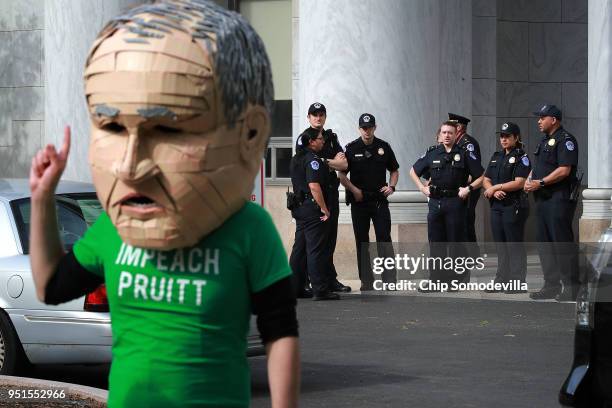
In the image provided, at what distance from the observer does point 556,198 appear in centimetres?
1498

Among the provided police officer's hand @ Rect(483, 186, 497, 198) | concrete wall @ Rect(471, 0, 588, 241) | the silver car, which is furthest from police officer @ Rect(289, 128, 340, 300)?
concrete wall @ Rect(471, 0, 588, 241)

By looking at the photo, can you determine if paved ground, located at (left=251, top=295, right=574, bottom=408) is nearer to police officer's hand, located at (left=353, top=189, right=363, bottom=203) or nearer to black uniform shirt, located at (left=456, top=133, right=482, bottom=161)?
police officer's hand, located at (left=353, top=189, right=363, bottom=203)

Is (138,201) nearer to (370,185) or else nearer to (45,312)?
(45,312)

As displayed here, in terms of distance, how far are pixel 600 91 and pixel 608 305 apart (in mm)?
10936

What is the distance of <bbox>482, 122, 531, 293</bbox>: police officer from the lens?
619 inches

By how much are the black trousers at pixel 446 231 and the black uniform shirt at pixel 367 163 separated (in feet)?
2.29

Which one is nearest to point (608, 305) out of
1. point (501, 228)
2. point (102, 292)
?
point (102, 292)

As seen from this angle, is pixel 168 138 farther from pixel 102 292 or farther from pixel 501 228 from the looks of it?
pixel 501 228

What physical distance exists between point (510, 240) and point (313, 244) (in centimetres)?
228

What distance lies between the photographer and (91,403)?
23.2 feet

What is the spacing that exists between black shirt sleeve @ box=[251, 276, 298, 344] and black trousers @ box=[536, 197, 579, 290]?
11.6 m

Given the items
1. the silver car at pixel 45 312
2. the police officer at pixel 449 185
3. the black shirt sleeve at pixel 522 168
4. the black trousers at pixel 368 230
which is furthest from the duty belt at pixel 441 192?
the silver car at pixel 45 312

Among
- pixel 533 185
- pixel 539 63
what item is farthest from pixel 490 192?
pixel 539 63

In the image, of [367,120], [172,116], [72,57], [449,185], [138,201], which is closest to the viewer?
[172,116]
